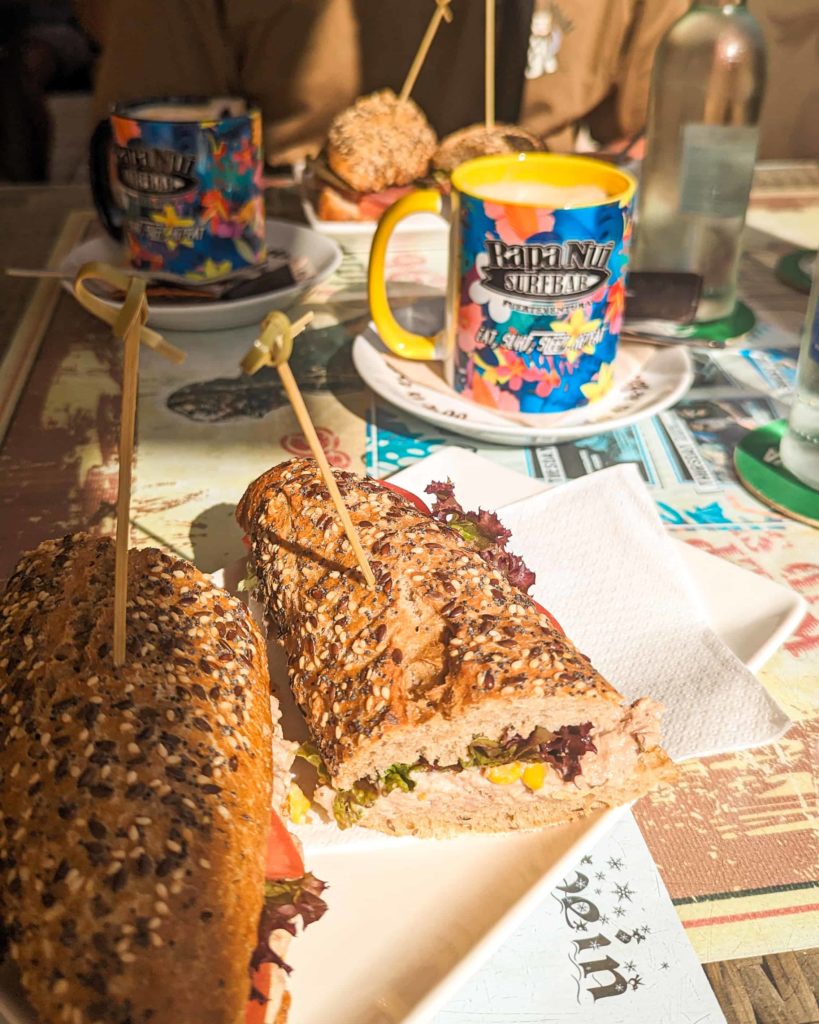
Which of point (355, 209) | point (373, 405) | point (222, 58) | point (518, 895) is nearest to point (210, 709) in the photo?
point (518, 895)

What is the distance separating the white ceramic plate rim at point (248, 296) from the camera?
1.67 meters

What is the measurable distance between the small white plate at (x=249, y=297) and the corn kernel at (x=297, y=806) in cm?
91

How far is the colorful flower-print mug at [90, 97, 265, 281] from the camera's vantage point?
1.63m

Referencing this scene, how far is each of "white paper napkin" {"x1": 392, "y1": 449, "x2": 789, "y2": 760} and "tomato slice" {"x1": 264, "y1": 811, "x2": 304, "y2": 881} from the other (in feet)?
1.24

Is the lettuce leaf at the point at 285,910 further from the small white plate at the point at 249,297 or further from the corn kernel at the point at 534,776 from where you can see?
the small white plate at the point at 249,297

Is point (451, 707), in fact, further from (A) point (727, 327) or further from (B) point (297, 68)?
(B) point (297, 68)

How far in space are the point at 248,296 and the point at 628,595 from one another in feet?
3.25

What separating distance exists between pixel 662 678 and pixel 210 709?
1.57 feet

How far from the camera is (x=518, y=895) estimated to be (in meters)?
0.77

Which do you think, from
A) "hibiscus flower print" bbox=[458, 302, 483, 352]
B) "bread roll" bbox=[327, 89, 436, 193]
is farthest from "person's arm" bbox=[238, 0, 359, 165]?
"hibiscus flower print" bbox=[458, 302, 483, 352]

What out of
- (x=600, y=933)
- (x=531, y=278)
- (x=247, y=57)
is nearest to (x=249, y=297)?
(x=531, y=278)

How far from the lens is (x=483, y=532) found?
1.14 m

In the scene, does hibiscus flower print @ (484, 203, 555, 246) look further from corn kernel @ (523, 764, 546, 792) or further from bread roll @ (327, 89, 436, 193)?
bread roll @ (327, 89, 436, 193)

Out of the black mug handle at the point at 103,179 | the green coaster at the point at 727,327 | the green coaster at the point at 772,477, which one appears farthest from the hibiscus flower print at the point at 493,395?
the black mug handle at the point at 103,179
